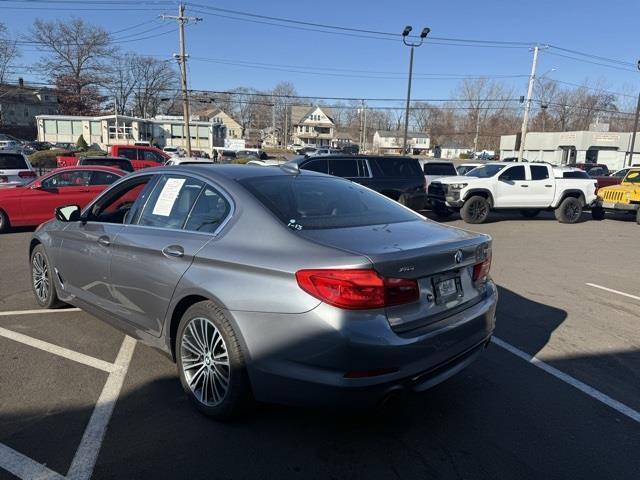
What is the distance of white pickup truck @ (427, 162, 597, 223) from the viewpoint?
45.8 ft

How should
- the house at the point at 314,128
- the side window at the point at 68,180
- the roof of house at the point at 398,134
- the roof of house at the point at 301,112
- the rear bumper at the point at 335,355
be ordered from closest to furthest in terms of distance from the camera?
1. the rear bumper at the point at 335,355
2. the side window at the point at 68,180
3. the house at the point at 314,128
4. the roof of house at the point at 301,112
5. the roof of house at the point at 398,134

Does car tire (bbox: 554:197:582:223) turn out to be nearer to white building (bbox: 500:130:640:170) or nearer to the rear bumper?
the rear bumper

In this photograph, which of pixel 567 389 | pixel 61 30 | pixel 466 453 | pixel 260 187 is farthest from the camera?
pixel 61 30

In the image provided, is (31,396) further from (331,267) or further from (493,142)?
(493,142)

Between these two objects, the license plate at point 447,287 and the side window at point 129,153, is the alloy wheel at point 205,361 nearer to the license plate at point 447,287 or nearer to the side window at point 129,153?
the license plate at point 447,287

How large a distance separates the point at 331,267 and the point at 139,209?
6.67 feet

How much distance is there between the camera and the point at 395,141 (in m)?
116

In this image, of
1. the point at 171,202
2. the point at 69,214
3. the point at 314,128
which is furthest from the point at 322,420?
the point at 314,128

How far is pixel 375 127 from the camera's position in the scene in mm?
130125

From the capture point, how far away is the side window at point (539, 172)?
14797mm

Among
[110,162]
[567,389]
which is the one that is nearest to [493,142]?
[110,162]

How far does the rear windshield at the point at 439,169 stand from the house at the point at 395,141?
84.1 metres

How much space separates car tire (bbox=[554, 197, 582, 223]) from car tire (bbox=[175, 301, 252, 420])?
14.7 meters

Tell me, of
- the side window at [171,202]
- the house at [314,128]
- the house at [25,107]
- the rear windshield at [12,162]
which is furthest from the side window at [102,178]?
the house at [314,128]
